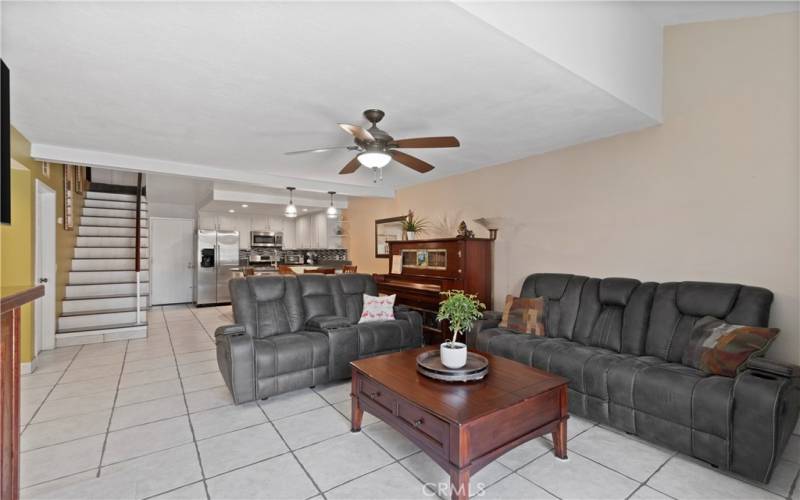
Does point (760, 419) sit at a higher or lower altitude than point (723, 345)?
lower

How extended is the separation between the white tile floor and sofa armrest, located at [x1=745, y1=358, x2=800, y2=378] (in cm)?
62

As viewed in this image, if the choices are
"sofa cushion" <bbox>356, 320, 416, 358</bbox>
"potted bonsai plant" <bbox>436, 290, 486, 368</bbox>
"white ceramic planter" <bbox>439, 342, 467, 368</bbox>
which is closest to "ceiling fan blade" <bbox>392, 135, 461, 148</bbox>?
"potted bonsai plant" <bbox>436, 290, 486, 368</bbox>

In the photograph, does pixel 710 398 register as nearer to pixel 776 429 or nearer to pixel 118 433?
pixel 776 429

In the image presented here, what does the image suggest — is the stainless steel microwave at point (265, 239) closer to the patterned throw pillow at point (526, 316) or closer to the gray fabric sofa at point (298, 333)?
the gray fabric sofa at point (298, 333)

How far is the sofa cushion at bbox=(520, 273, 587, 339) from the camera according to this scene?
11.4ft

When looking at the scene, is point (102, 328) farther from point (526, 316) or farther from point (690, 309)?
point (690, 309)

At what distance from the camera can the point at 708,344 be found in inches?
96.6

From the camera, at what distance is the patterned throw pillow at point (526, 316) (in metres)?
3.53

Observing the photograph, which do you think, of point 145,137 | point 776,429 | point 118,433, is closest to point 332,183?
point 145,137

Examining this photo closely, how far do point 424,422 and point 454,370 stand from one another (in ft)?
1.41

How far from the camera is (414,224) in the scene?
18.7 ft

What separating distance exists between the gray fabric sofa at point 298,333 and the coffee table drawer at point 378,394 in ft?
3.27

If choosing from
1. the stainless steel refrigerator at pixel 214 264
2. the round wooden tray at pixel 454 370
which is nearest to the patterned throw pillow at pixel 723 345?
the round wooden tray at pixel 454 370

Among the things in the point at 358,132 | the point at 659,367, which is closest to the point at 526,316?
the point at 659,367
